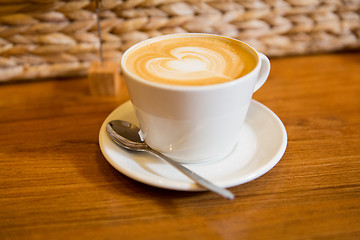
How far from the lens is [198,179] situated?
1.47 feet

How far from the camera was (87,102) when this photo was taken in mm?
755

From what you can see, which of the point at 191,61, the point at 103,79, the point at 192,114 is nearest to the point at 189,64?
the point at 191,61

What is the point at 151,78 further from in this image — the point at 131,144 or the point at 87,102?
the point at 87,102

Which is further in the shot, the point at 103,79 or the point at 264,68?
the point at 103,79

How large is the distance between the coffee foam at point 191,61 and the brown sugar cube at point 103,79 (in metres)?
0.21

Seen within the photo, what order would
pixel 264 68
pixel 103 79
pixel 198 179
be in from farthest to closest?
pixel 103 79 < pixel 264 68 < pixel 198 179

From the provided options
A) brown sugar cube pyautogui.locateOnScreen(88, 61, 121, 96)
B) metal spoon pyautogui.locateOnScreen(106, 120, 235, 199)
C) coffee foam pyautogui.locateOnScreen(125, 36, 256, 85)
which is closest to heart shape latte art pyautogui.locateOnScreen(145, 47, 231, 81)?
coffee foam pyautogui.locateOnScreen(125, 36, 256, 85)

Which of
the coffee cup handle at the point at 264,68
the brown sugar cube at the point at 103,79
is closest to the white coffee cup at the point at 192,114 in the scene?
the coffee cup handle at the point at 264,68

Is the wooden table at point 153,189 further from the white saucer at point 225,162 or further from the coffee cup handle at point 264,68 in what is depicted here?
the coffee cup handle at point 264,68

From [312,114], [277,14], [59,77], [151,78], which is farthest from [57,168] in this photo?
[277,14]

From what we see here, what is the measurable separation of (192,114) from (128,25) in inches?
16.8

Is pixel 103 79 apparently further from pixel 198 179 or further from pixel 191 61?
pixel 198 179

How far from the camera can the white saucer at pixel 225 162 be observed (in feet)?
1.46

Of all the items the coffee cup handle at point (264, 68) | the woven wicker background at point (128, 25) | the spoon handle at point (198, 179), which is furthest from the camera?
the woven wicker background at point (128, 25)
